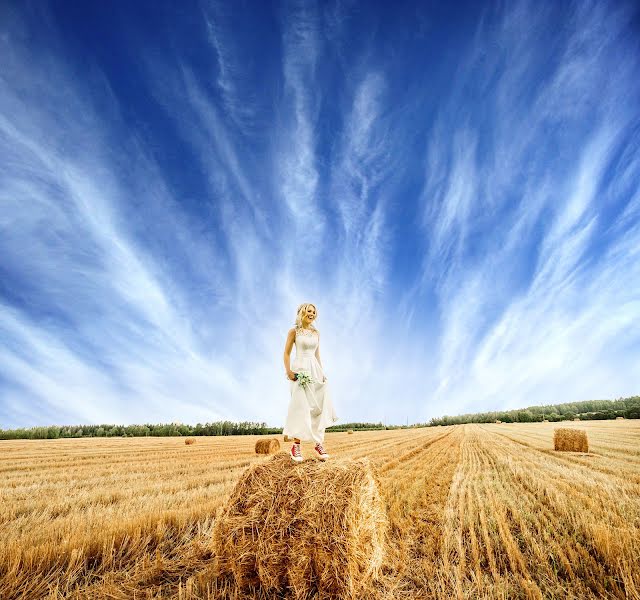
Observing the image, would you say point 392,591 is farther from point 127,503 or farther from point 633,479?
point 633,479

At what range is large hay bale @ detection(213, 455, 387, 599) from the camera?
3.33 meters

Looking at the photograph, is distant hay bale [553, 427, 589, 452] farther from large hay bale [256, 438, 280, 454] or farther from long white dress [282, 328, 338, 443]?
long white dress [282, 328, 338, 443]

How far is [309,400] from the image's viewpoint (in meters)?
4.94

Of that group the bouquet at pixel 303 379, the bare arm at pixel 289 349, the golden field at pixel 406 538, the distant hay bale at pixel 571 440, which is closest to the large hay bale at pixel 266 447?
the golden field at pixel 406 538

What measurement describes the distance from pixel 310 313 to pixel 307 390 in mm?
1056

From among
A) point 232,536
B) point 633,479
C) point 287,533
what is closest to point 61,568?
point 232,536

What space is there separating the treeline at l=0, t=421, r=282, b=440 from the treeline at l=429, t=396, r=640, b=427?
40.1 metres

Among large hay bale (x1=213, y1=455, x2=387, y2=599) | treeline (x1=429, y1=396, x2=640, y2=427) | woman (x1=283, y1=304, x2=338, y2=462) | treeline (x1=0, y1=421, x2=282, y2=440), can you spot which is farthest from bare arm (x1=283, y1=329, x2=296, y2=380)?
treeline (x1=429, y1=396, x2=640, y2=427)

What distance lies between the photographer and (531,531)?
14.6 ft

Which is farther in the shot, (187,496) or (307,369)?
(187,496)

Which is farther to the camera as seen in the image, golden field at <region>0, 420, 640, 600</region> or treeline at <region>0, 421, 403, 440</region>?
treeline at <region>0, 421, 403, 440</region>

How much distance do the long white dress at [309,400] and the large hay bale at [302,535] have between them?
999 mm

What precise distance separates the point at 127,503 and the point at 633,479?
9.37m

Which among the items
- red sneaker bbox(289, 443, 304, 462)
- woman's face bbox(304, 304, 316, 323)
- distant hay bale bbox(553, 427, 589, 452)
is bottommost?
red sneaker bbox(289, 443, 304, 462)
